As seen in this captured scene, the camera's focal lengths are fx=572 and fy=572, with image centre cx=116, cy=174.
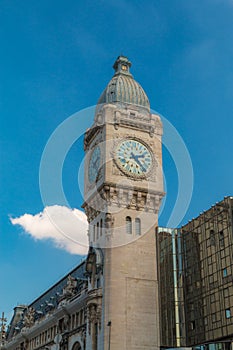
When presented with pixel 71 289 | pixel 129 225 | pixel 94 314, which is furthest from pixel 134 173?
pixel 71 289

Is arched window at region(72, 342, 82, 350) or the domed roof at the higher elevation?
the domed roof

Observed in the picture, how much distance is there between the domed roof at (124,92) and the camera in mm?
85438

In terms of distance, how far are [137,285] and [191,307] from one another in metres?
7.28

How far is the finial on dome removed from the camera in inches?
3610

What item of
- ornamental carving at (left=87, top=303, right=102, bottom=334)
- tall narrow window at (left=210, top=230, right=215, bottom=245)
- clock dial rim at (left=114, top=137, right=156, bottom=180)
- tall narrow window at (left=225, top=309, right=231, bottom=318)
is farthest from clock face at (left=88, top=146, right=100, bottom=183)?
tall narrow window at (left=225, top=309, right=231, bottom=318)

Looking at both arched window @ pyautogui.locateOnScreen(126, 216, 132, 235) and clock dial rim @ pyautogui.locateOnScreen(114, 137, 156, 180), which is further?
clock dial rim @ pyautogui.locateOnScreen(114, 137, 156, 180)

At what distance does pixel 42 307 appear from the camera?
116188 mm

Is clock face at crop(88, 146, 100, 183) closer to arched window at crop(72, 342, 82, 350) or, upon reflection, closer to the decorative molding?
the decorative molding

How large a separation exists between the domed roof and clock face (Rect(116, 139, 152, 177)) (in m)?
7.74

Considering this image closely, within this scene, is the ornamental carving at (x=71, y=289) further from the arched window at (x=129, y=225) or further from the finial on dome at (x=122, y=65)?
the finial on dome at (x=122, y=65)

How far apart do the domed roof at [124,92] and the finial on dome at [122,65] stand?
1.18m

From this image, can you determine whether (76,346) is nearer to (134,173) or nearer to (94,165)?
(94,165)

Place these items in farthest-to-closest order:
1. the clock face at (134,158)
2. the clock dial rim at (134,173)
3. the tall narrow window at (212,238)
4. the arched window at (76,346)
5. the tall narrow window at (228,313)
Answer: the arched window at (76,346) → the clock face at (134,158) → the clock dial rim at (134,173) → the tall narrow window at (212,238) → the tall narrow window at (228,313)

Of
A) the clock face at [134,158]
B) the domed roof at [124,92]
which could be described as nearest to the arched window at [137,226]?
the clock face at [134,158]
